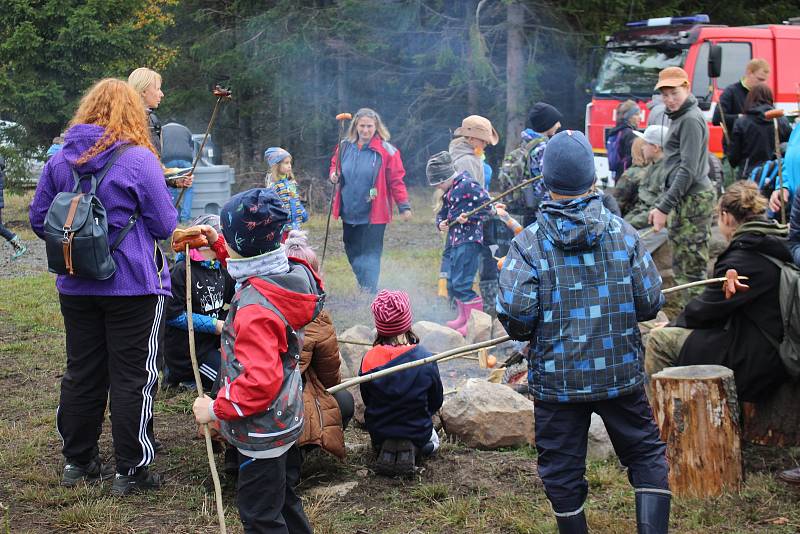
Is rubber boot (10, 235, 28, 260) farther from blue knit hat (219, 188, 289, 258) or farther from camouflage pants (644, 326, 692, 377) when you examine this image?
blue knit hat (219, 188, 289, 258)

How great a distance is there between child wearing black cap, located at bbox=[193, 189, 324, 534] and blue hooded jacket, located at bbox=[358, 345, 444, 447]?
4.39ft

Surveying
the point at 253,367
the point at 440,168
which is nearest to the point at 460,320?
the point at 440,168

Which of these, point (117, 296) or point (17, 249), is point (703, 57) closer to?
point (17, 249)

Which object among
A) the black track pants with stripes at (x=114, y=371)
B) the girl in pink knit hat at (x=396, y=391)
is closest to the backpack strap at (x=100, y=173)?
the black track pants with stripes at (x=114, y=371)

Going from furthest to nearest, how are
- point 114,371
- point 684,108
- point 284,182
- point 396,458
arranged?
point 284,182 → point 684,108 → point 396,458 → point 114,371

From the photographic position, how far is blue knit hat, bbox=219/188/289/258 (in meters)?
3.04

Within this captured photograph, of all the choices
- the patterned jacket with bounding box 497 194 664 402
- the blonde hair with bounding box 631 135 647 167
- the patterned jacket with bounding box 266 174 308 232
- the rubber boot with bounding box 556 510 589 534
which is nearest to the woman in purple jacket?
the patterned jacket with bounding box 497 194 664 402

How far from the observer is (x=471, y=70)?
17.2 m

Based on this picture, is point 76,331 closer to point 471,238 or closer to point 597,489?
point 597,489

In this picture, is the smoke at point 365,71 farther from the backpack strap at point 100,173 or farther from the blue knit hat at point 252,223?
the blue knit hat at point 252,223

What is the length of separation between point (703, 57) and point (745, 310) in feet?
31.9

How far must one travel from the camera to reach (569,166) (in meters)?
3.26

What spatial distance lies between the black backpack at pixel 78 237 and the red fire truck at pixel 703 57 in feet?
34.8

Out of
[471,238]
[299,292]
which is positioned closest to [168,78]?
[471,238]
